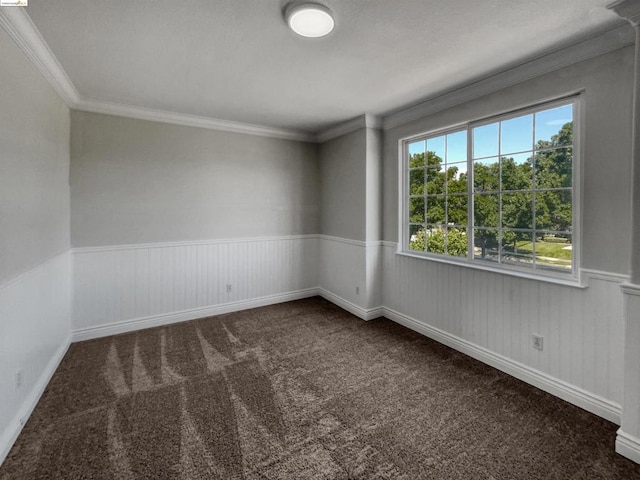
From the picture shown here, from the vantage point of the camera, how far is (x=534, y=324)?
2475mm

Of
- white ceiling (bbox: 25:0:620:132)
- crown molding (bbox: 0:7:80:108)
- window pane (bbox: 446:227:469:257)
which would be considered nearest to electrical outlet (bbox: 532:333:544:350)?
window pane (bbox: 446:227:469:257)

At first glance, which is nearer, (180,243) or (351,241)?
(180,243)

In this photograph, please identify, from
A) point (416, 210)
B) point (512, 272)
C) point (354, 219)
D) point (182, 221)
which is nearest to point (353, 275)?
point (354, 219)

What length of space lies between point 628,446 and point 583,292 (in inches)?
36.6

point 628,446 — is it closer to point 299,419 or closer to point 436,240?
point 299,419

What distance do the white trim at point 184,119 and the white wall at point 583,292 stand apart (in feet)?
7.69

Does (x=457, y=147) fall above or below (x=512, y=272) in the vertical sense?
above

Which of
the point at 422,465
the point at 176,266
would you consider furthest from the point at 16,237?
the point at 422,465

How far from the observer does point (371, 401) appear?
2.29 metres

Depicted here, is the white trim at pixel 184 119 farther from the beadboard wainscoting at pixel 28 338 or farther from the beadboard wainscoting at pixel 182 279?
the beadboard wainscoting at pixel 28 338

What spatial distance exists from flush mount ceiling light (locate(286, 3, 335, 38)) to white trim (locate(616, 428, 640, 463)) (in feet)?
9.92

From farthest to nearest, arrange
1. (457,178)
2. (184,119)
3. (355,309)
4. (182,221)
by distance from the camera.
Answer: (355,309)
(182,221)
(184,119)
(457,178)

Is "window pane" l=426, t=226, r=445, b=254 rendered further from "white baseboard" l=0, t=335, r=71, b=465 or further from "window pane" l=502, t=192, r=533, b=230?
"white baseboard" l=0, t=335, r=71, b=465

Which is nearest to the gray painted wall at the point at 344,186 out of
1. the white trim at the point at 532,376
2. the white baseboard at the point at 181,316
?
the white baseboard at the point at 181,316
